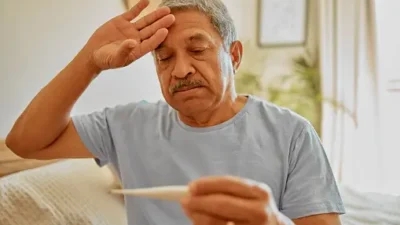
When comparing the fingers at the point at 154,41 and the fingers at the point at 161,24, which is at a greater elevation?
the fingers at the point at 161,24

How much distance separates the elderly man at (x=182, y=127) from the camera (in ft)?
3.83

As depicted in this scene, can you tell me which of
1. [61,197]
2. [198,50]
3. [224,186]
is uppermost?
[198,50]

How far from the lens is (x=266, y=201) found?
71cm

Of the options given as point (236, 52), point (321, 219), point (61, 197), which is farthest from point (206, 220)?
point (61, 197)

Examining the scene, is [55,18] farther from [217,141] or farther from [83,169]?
[217,141]

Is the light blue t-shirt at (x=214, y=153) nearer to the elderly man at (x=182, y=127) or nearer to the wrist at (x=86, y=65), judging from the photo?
the elderly man at (x=182, y=127)

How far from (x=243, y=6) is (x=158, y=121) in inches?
98.1

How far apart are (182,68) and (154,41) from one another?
0.08 meters

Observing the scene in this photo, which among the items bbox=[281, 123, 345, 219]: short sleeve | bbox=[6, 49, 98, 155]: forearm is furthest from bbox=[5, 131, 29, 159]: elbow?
bbox=[281, 123, 345, 219]: short sleeve

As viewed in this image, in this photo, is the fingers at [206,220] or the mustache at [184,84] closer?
the fingers at [206,220]

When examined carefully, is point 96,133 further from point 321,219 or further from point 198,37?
point 321,219

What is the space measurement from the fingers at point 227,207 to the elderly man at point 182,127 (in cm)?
40

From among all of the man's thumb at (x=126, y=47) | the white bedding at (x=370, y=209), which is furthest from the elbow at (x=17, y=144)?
the white bedding at (x=370, y=209)

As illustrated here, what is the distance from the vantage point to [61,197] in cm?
142
